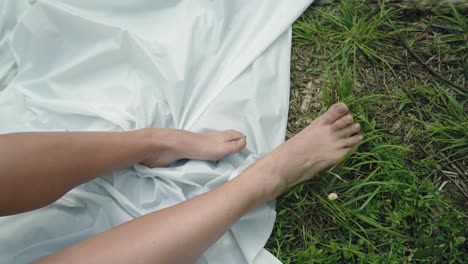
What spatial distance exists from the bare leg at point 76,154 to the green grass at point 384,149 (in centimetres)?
30

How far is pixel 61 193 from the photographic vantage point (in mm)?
1103

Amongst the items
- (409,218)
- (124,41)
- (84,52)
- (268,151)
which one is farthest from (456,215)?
(84,52)

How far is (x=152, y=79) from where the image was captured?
1.41m

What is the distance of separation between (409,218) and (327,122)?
1.15 feet

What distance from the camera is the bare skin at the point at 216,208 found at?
3.24 ft

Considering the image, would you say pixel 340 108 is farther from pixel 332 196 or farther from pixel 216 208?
pixel 216 208

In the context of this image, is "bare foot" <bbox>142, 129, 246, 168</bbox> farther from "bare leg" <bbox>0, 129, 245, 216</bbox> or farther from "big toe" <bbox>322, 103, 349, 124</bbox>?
"big toe" <bbox>322, 103, 349, 124</bbox>

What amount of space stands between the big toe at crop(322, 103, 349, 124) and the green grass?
7cm

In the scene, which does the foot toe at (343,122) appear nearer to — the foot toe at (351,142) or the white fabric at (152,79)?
the foot toe at (351,142)

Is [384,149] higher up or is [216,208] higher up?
[216,208]

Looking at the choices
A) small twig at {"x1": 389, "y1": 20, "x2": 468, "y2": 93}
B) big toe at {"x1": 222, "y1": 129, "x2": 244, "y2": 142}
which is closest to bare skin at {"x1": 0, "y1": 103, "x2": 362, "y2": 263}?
big toe at {"x1": 222, "y1": 129, "x2": 244, "y2": 142}

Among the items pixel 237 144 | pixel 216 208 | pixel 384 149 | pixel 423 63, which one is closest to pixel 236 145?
pixel 237 144

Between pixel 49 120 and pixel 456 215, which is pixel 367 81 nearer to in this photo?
pixel 456 215

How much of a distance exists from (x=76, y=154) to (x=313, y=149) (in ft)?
2.12
